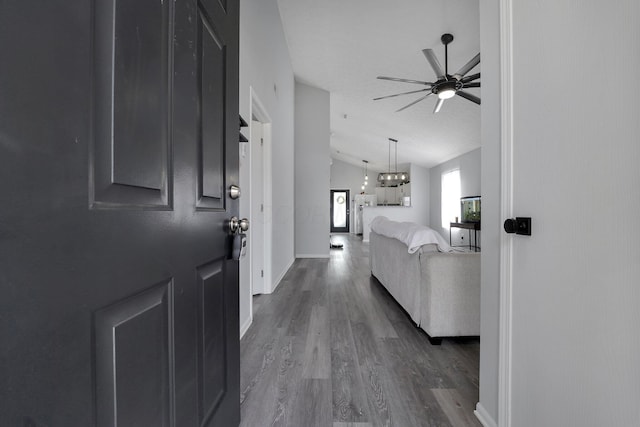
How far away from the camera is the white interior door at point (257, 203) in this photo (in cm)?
295

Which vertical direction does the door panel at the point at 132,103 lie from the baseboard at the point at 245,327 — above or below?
above

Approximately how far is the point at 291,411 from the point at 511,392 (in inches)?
38.1

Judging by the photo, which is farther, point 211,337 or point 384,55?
point 384,55

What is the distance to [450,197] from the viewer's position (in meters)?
8.09

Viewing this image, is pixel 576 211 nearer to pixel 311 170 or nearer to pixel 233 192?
pixel 233 192

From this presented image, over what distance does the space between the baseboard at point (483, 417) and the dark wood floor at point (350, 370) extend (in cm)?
3

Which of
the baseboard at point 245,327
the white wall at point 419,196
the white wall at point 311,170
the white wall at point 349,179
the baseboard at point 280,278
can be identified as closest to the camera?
the baseboard at point 245,327

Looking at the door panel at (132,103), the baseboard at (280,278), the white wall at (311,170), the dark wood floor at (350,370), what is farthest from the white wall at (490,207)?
the white wall at (311,170)

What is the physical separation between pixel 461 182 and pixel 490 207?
6793mm

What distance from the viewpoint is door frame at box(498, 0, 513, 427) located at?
106cm

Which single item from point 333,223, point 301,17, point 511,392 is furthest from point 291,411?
point 333,223

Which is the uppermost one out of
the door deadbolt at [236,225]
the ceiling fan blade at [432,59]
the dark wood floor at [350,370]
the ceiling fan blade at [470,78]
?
the ceiling fan blade at [432,59]

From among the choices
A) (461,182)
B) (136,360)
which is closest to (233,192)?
(136,360)

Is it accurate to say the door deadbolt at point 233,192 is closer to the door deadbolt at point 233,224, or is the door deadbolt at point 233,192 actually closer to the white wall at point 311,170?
the door deadbolt at point 233,224
